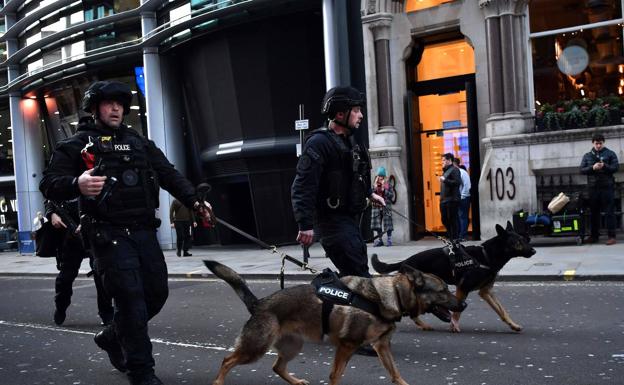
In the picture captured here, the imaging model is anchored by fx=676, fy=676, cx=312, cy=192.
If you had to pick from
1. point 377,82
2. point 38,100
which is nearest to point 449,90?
point 377,82

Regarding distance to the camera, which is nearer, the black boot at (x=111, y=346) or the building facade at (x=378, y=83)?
the black boot at (x=111, y=346)

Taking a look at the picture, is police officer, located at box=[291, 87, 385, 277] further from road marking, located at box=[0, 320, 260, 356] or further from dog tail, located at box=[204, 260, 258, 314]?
road marking, located at box=[0, 320, 260, 356]

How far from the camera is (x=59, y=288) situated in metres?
8.08

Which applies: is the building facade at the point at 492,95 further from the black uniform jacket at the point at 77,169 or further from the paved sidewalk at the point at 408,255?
the black uniform jacket at the point at 77,169

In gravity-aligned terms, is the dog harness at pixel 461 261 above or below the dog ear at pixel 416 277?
below

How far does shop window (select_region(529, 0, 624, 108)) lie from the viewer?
1520cm

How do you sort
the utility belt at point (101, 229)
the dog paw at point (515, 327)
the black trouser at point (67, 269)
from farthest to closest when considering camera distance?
the black trouser at point (67, 269)
the dog paw at point (515, 327)
the utility belt at point (101, 229)

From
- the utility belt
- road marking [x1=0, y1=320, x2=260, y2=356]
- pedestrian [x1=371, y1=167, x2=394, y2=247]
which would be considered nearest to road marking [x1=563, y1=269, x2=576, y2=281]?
road marking [x1=0, y1=320, x2=260, y2=356]

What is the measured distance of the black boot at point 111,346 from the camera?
17.1 feet

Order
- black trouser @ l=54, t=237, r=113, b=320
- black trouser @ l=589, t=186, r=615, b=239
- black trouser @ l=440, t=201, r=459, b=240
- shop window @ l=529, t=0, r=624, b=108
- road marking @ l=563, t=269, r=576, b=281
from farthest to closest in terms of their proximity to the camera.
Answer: shop window @ l=529, t=0, r=624, b=108 → black trouser @ l=440, t=201, r=459, b=240 → black trouser @ l=589, t=186, r=615, b=239 → road marking @ l=563, t=269, r=576, b=281 → black trouser @ l=54, t=237, r=113, b=320

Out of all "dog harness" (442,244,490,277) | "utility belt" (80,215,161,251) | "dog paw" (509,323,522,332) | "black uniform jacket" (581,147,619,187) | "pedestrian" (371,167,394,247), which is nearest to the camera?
"utility belt" (80,215,161,251)

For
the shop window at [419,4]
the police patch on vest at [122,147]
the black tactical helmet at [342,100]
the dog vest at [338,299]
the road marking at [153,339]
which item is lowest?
the road marking at [153,339]

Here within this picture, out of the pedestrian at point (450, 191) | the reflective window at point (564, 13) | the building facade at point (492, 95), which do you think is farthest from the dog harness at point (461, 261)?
the reflective window at point (564, 13)

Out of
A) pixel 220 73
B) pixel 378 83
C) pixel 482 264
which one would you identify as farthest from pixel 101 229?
pixel 220 73
